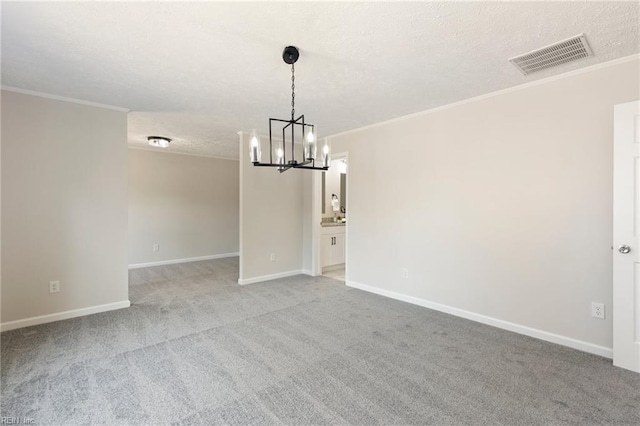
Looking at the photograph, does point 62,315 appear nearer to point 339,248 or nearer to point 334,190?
point 339,248

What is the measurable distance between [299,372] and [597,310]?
2609 millimetres

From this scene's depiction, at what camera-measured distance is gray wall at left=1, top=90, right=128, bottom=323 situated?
124 inches

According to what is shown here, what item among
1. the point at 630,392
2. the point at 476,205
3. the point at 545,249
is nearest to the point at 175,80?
the point at 476,205

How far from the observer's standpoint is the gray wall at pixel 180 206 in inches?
247

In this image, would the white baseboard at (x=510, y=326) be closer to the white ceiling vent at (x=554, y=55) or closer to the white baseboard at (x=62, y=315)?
the white ceiling vent at (x=554, y=55)

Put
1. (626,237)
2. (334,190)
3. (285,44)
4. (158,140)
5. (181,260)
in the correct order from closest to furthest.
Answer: (285,44) → (626,237) → (158,140) → (334,190) → (181,260)

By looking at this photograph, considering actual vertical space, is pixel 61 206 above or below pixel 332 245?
above

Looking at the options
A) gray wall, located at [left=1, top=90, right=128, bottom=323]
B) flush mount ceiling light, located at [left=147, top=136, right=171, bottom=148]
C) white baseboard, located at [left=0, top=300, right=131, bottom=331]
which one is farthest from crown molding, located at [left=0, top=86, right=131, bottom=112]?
white baseboard, located at [left=0, top=300, right=131, bottom=331]

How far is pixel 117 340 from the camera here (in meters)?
2.86

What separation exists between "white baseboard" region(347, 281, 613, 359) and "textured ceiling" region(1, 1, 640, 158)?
2413mm

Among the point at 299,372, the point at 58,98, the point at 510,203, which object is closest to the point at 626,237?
the point at 510,203

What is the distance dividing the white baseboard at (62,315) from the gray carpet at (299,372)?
0.42ft

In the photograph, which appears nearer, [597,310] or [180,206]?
[597,310]

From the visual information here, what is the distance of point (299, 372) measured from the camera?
7.59 ft
